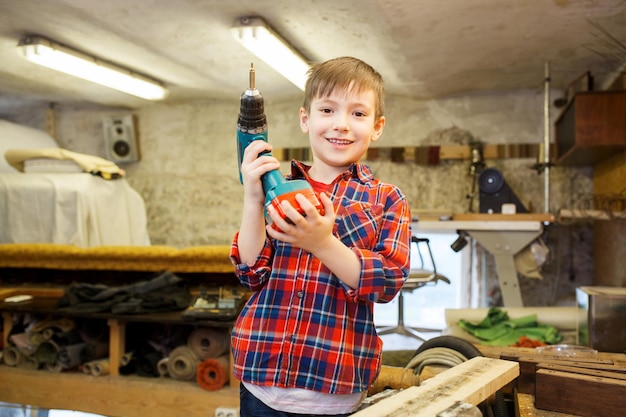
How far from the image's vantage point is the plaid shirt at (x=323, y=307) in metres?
0.92

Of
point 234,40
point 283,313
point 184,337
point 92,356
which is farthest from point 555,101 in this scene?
point 283,313

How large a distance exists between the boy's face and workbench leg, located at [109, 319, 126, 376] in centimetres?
226

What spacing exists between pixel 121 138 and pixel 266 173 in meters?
6.10

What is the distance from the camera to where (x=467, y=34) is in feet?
12.3

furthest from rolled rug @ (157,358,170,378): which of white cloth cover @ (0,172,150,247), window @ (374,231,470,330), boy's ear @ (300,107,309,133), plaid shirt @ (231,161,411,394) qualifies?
window @ (374,231,470,330)

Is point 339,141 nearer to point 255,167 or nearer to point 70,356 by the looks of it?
point 255,167

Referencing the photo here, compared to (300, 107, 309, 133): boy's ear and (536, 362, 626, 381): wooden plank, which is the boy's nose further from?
(536, 362, 626, 381): wooden plank

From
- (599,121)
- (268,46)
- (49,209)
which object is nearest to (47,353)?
(49,209)

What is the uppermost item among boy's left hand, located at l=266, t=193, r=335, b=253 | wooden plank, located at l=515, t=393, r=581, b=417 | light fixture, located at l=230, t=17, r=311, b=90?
light fixture, located at l=230, t=17, r=311, b=90

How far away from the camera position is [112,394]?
109 inches

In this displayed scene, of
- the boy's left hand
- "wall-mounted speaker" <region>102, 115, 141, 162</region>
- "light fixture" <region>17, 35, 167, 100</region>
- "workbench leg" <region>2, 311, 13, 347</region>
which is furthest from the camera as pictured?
"wall-mounted speaker" <region>102, 115, 141, 162</region>

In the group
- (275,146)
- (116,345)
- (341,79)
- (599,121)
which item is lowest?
(116,345)

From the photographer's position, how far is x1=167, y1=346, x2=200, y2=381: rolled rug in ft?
9.11

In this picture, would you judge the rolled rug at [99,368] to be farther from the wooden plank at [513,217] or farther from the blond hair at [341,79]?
the wooden plank at [513,217]
